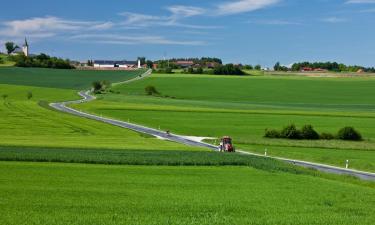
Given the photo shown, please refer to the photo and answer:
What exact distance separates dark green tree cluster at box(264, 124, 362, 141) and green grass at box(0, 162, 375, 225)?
44.4 metres

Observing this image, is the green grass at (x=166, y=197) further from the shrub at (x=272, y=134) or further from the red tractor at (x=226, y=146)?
the shrub at (x=272, y=134)

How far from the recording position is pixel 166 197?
24031 mm

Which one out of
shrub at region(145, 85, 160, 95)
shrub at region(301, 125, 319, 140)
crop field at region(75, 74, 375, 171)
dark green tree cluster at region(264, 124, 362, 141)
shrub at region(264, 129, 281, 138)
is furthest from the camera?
shrub at region(145, 85, 160, 95)

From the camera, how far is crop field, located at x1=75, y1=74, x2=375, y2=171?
217 feet

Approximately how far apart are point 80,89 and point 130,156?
154 meters

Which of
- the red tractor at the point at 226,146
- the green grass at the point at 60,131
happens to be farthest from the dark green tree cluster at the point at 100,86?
the red tractor at the point at 226,146

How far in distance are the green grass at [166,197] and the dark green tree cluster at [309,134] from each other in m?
44.4

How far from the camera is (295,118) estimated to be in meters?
98.6

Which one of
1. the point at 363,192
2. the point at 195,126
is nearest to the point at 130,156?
the point at 363,192

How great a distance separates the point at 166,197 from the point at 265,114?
3306 inches

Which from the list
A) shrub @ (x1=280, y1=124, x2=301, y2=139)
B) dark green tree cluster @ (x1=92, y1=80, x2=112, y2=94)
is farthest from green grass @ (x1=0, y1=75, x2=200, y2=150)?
dark green tree cluster @ (x1=92, y1=80, x2=112, y2=94)

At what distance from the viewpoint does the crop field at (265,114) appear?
66.1 metres

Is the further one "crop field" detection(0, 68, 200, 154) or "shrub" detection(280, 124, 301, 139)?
"shrub" detection(280, 124, 301, 139)

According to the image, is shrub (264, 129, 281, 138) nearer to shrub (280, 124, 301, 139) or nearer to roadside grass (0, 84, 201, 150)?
shrub (280, 124, 301, 139)
